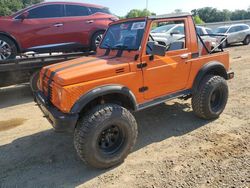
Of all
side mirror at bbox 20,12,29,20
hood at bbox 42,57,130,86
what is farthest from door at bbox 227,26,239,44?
hood at bbox 42,57,130,86

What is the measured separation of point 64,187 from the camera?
355 cm

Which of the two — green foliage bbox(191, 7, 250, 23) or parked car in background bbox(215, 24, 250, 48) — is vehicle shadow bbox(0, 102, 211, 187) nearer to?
parked car in background bbox(215, 24, 250, 48)

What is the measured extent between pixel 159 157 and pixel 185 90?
1.41 metres

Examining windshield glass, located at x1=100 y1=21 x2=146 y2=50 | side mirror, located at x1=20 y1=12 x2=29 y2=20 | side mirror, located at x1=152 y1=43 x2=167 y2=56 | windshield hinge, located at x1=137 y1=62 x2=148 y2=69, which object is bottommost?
windshield hinge, located at x1=137 y1=62 x2=148 y2=69

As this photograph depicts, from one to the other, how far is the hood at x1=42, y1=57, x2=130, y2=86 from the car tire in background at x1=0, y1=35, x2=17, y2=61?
9.97ft

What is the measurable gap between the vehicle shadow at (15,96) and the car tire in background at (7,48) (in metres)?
1.16

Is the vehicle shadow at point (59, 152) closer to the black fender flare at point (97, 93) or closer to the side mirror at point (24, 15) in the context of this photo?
the black fender flare at point (97, 93)

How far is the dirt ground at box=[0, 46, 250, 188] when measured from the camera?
3.62m

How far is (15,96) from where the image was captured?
7914 mm

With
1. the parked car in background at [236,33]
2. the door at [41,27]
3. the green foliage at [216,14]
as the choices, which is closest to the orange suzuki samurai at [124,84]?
the door at [41,27]

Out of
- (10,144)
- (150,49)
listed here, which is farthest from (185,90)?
(10,144)

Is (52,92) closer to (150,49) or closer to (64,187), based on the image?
(64,187)

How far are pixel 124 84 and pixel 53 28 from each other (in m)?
4.05

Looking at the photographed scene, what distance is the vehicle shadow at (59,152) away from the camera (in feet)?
12.3
